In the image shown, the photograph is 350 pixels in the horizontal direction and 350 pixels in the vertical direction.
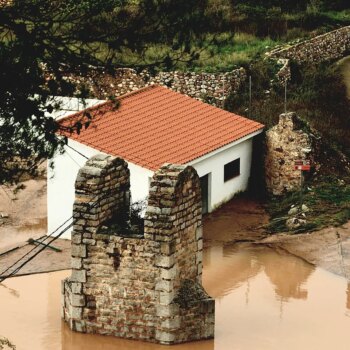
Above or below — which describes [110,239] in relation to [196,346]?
above

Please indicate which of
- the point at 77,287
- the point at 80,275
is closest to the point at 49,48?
the point at 80,275

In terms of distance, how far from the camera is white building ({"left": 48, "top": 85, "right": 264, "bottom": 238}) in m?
27.5

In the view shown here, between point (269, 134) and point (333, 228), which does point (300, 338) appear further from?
point (269, 134)

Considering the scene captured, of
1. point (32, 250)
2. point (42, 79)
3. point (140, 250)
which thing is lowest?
point (32, 250)

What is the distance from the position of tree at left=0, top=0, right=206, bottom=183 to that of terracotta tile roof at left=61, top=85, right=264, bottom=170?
32.5ft

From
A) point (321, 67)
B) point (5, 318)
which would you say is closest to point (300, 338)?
point (5, 318)

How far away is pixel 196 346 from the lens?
2095 cm

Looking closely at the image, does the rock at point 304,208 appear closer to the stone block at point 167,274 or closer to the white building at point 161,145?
the white building at point 161,145

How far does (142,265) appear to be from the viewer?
2062 centimetres

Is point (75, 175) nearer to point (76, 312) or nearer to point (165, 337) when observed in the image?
point (76, 312)

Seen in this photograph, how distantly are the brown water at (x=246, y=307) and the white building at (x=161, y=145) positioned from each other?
2.44 metres

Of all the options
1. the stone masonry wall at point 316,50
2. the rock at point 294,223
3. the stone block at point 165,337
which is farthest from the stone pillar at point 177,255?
the stone masonry wall at point 316,50

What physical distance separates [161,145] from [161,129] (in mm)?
1127

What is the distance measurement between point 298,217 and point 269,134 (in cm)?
329
